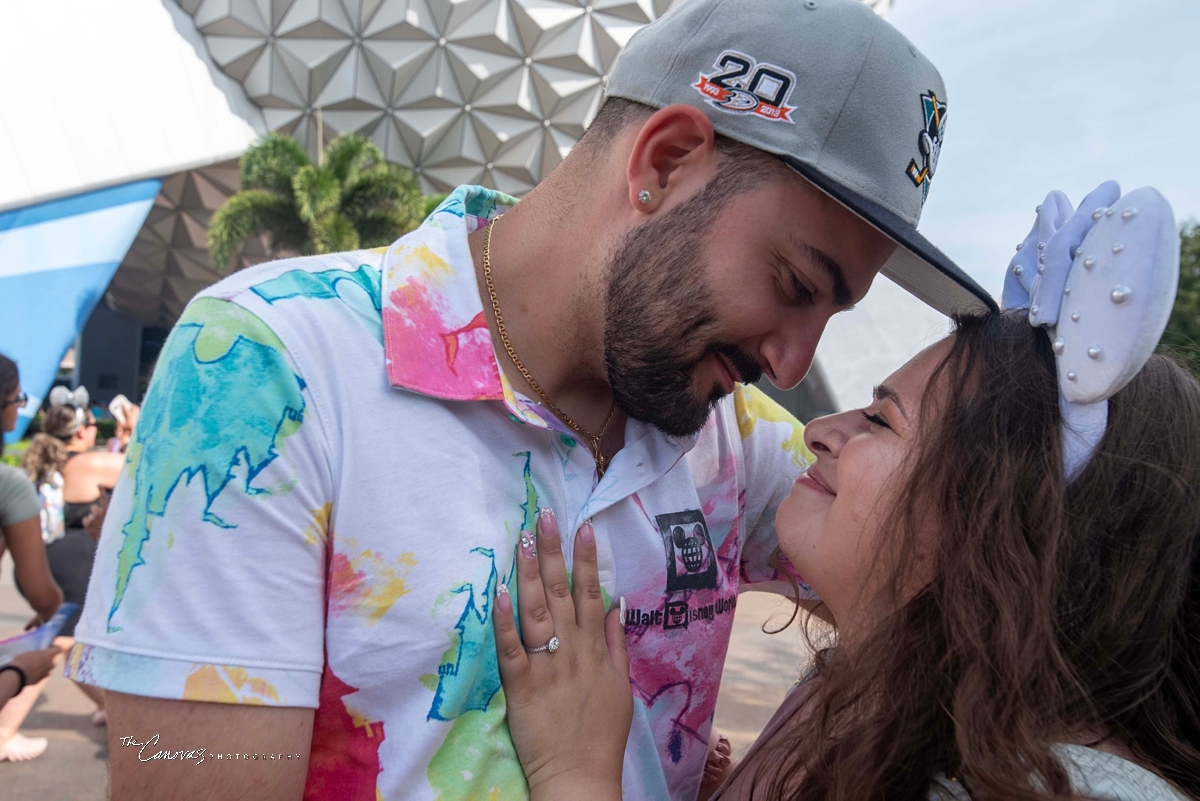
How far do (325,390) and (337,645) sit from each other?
42 cm

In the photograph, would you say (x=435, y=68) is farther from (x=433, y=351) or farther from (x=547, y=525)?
(x=547, y=525)

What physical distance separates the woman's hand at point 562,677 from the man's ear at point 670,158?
712mm

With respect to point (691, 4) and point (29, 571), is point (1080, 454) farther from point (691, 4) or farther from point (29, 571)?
point (29, 571)

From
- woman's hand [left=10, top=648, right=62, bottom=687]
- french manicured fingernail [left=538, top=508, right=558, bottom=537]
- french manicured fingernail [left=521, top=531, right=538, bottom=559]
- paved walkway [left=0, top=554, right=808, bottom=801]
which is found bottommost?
paved walkway [left=0, top=554, right=808, bottom=801]

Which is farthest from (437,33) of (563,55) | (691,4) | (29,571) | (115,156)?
(691,4)

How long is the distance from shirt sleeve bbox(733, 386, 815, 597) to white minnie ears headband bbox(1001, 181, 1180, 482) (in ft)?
2.81

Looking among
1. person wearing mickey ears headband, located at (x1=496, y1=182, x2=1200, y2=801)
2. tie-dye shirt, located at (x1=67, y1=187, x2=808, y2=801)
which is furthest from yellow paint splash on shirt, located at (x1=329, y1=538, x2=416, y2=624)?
person wearing mickey ears headband, located at (x1=496, y1=182, x2=1200, y2=801)

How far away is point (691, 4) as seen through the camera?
1870 mm

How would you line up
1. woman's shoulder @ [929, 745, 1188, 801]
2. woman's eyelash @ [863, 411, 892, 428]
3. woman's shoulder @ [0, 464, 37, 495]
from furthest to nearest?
woman's shoulder @ [0, 464, 37, 495]
woman's eyelash @ [863, 411, 892, 428]
woman's shoulder @ [929, 745, 1188, 801]

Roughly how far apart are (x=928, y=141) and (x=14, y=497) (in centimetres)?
415

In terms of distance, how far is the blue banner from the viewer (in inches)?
476

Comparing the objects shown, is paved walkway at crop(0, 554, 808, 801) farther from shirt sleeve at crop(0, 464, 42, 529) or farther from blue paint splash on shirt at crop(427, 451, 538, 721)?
blue paint splash on shirt at crop(427, 451, 538, 721)

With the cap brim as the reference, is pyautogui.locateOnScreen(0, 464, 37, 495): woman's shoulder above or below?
below

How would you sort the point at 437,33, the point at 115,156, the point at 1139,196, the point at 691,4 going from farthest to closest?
the point at 437,33 → the point at 115,156 → the point at 691,4 → the point at 1139,196
